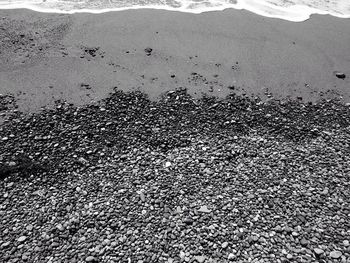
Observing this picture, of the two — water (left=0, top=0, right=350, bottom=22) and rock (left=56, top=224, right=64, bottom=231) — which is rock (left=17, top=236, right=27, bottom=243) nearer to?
rock (left=56, top=224, right=64, bottom=231)

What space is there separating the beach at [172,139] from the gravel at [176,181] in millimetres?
26

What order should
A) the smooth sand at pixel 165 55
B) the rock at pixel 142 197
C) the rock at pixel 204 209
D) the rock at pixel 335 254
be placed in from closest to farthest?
Answer: the rock at pixel 335 254 < the rock at pixel 204 209 < the rock at pixel 142 197 < the smooth sand at pixel 165 55

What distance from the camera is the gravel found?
5.05 metres

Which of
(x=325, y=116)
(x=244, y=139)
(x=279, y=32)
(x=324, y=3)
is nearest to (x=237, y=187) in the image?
(x=244, y=139)

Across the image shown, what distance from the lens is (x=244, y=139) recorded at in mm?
6973

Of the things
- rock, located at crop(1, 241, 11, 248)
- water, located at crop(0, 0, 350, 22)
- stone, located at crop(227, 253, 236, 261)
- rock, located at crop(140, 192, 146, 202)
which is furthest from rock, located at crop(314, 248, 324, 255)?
water, located at crop(0, 0, 350, 22)

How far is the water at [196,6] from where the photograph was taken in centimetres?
1109

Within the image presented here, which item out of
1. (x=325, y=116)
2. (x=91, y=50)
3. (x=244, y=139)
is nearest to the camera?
(x=244, y=139)

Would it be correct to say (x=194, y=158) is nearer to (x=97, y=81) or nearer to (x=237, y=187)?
(x=237, y=187)

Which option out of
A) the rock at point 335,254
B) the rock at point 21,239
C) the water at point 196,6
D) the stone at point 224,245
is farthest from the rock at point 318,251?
the water at point 196,6

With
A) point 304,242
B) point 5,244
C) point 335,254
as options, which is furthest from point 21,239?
point 335,254

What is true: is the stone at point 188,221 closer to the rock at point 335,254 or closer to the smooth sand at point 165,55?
the rock at point 335,254

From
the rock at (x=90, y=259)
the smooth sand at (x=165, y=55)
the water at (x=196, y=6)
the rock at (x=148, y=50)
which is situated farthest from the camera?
the water at (x=196, y=6)

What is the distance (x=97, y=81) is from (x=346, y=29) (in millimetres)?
9082
